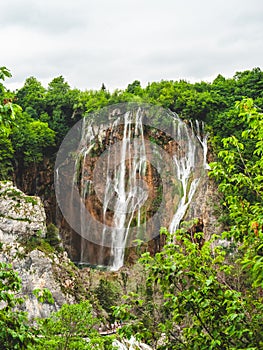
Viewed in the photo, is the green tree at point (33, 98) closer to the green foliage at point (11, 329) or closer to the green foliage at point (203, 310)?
the green foliage at point (203, 310)

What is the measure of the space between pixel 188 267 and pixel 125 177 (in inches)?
682

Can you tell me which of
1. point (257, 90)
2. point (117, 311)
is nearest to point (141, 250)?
point (257, 90)

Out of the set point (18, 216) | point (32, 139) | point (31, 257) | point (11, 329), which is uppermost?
point (32, 139)

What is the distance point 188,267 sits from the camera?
4129mm

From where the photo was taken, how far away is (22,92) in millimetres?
26703

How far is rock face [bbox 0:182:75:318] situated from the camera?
1405 centimetres

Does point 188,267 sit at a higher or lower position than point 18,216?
higher

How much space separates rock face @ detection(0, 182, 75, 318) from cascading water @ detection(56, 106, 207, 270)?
220 inches

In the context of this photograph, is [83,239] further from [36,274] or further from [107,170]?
[36,274]

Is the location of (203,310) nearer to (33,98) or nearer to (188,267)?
(188,267)

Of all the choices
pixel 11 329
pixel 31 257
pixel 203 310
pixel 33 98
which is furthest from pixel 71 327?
pixel 33 98

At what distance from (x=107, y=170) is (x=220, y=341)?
1863 centimetres

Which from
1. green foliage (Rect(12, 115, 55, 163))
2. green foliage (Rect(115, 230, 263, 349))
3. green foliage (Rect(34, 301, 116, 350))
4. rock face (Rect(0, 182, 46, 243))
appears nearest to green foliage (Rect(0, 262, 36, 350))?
green foliage (Rect(115, 230, 263, 349))

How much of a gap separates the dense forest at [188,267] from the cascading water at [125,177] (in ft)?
3.23
